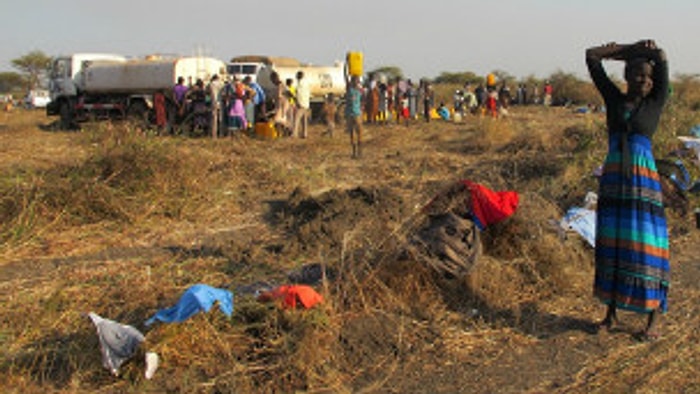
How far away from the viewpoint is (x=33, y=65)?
54406mm

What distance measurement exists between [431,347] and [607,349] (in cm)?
103

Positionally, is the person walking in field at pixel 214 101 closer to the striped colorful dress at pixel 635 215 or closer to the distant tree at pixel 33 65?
the striped colorful dress at pixel 635 215

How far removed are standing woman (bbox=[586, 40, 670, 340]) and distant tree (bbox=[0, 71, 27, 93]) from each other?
63.9m

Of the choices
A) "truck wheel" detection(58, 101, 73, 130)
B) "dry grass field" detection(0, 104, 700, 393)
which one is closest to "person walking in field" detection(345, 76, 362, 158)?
"dry grass field" detection(0, 104, 700, 393)

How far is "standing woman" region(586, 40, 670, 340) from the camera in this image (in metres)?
3.54

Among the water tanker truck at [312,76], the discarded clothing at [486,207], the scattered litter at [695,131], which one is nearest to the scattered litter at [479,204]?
the discarded clothing at [486,207]

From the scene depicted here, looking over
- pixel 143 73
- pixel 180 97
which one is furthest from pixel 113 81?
pixel 180 97

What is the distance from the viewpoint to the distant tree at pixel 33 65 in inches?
2115

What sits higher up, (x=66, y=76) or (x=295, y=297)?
(x=66, y=76)

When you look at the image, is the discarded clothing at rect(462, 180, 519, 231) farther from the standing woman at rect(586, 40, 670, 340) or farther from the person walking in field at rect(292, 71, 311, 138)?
the person walking in field at rect(292, 71, 311, 138)

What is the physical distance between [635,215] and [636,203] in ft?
0.23

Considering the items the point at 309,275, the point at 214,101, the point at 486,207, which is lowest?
the point at 309,275

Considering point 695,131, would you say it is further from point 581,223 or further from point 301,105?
point 301,105

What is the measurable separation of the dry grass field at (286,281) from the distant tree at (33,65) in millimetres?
52894
